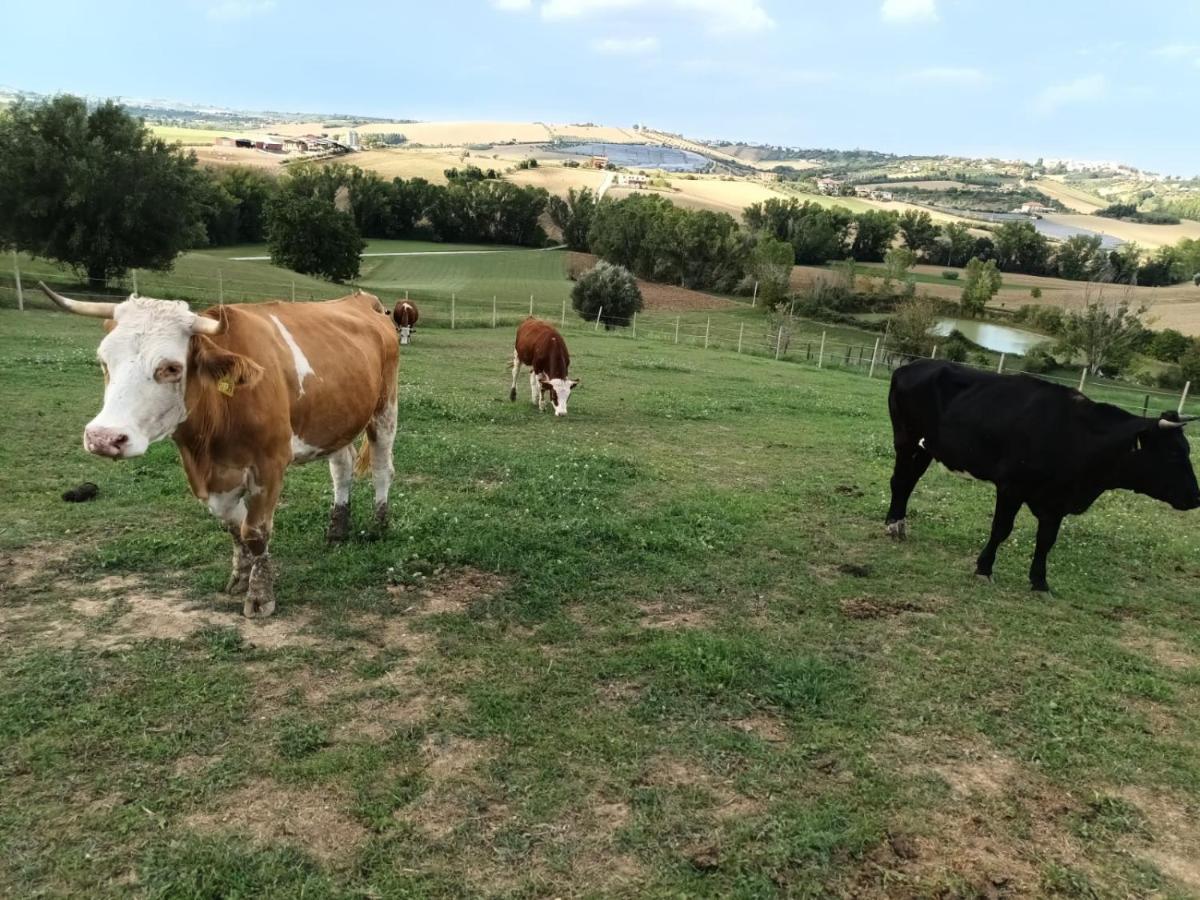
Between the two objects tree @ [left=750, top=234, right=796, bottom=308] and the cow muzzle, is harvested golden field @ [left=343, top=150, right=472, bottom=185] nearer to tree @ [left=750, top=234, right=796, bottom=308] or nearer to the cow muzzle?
tree @ [left=750, top=234, right=796, bottom=308]

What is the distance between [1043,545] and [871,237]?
110m

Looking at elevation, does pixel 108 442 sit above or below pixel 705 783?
above

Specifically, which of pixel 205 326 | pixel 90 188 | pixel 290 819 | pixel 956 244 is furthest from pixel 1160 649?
pixel 956 244

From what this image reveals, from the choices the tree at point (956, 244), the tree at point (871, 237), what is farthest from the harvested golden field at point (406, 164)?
the tree at point (956, 244)

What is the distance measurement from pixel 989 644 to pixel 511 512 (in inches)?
189

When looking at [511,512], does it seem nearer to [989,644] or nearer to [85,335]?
[989,644]

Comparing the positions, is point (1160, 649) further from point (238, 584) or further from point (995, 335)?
point (995, 335)

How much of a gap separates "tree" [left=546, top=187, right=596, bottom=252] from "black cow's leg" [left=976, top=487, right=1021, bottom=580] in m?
93.6

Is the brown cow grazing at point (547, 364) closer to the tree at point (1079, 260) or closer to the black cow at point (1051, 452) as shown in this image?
the black cow at point (1051, 452)

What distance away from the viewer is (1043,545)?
7.59m

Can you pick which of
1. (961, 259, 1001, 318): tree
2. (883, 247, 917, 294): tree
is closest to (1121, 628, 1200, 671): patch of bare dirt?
(961, 259, 1001, 318): tree

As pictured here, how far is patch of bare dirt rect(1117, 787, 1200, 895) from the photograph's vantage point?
3912mm

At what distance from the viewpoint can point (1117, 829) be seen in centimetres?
417

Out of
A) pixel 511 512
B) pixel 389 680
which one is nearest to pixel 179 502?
pixel 511 512
